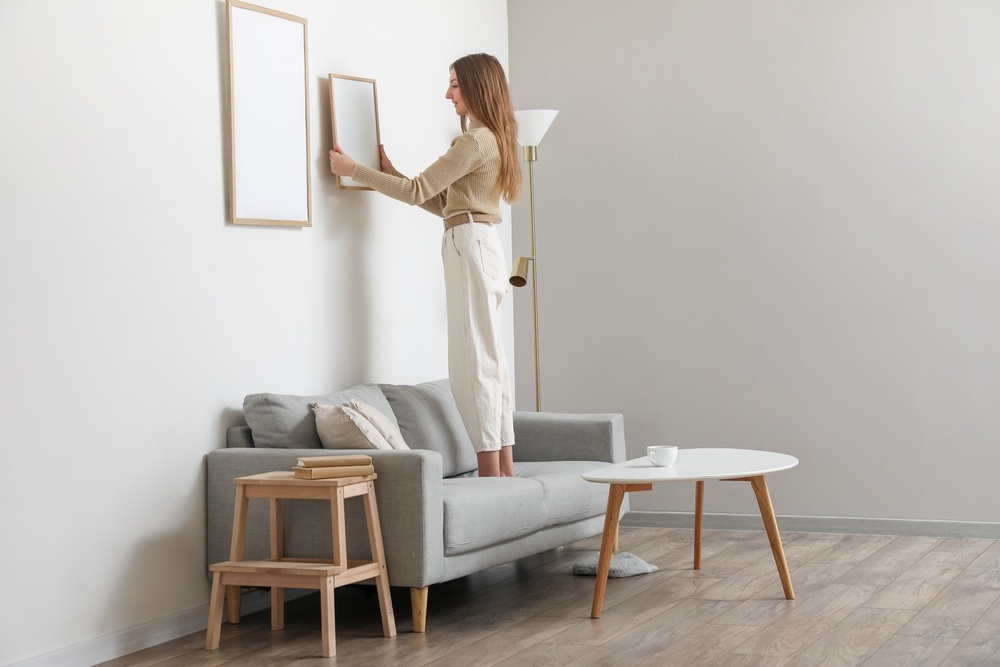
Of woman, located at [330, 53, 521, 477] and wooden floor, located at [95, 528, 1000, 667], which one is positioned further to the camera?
woman, located at [330, 53, 521, 477]

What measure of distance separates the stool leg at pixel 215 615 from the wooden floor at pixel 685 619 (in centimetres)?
4

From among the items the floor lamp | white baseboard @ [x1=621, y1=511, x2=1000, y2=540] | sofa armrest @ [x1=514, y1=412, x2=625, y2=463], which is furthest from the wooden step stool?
white baseboard @ [x1=621, y1=511, x2=1000, y2=540]

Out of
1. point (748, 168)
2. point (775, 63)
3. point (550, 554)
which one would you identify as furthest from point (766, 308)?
point (550, 554)

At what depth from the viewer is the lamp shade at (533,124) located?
5.27 meters

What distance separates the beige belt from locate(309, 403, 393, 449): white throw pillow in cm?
90

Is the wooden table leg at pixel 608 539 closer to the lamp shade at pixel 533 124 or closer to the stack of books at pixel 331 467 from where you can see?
the stack of books at pixel 331 467

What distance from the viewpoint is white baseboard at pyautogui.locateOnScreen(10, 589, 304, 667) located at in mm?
3171

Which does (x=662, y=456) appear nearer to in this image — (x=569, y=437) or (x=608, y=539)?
(x=608, y=539)

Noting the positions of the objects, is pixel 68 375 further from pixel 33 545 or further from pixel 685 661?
pixel 685 661

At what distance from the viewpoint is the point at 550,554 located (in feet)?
16.0

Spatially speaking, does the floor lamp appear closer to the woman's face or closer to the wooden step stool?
the woman's face

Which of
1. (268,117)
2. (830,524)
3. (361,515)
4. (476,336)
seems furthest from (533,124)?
(361,515)

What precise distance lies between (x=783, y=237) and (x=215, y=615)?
3088 millimetres

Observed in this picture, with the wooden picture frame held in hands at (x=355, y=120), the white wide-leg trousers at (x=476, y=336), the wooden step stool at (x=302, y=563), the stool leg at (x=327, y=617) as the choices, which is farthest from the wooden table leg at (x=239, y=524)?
the wooden picture frame held in hands at (x=355, y=120)
